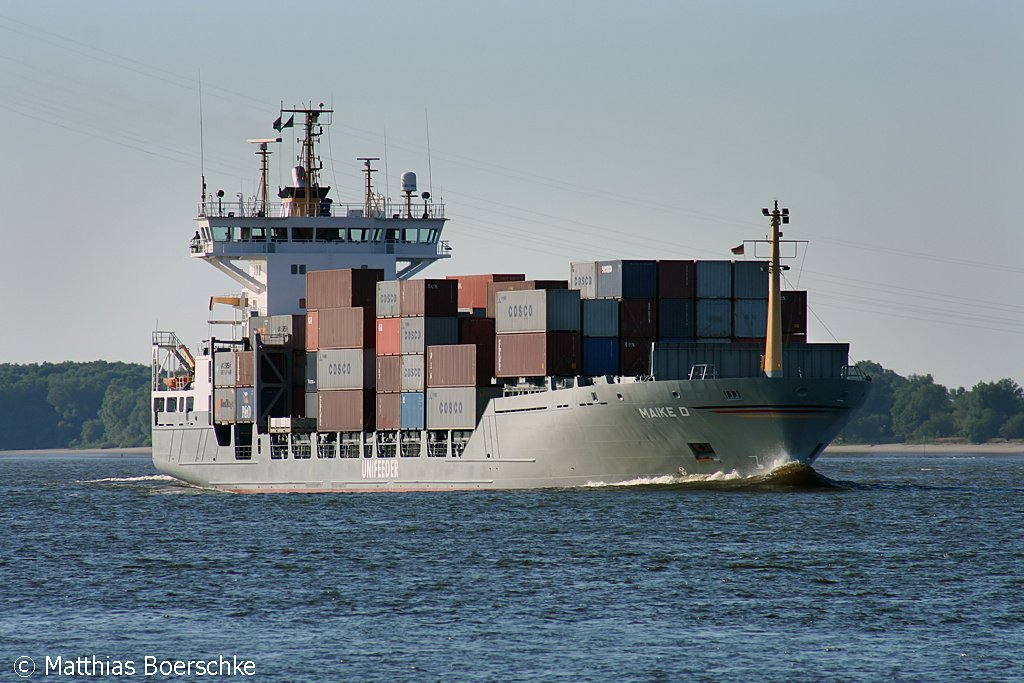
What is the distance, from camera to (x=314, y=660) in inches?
1108

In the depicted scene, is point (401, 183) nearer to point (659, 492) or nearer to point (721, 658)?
point (659, 492)

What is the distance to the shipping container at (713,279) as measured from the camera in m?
59.8

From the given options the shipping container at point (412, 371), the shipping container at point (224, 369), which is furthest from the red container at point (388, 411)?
the shipping container at point (224, 369)

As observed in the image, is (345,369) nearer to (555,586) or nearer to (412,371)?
(412,371)

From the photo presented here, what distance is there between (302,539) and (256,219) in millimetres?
32237

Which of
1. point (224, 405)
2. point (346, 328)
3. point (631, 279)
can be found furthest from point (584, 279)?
point (224, 405)

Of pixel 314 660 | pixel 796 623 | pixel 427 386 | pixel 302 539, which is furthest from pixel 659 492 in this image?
pixel 314 660

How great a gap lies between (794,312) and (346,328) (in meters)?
17.5

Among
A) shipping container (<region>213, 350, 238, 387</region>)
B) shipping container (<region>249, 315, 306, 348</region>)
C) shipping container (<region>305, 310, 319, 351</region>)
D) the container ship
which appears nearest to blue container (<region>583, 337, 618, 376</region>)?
the container ship

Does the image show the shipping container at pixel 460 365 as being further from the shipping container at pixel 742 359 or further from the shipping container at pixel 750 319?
the shipping container at pixel 750 319

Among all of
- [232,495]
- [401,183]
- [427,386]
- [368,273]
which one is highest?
[401,183]

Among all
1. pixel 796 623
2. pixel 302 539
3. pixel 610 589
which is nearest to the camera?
pixel 796 623

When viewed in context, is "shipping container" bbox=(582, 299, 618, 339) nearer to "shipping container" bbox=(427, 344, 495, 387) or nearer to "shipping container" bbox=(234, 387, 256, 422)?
"shipping container" bbox=(427, 344, 495, 387)

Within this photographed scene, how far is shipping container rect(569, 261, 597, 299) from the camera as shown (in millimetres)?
60272
